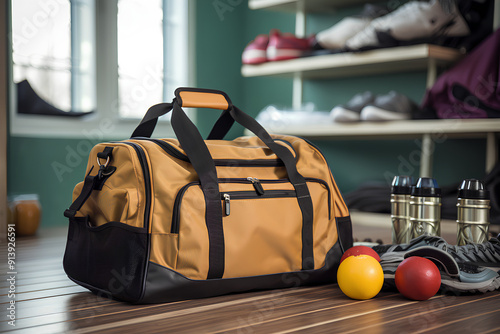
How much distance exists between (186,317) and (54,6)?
212 centimetres

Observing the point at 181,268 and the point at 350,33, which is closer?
the point at 181,268

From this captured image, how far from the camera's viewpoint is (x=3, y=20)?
7.39 ft

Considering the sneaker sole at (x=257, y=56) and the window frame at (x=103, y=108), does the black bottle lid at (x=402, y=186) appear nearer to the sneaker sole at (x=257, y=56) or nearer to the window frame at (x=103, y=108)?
the sneaker sole at (x=257, y=56)

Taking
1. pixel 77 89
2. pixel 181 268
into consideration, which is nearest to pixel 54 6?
pixel 77 89

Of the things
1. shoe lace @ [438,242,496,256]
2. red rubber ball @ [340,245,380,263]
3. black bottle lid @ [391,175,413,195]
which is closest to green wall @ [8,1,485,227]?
black bottle lid @ [391,175,413,195]

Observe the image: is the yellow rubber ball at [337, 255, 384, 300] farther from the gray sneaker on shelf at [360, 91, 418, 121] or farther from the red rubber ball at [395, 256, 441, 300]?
the gray sneaker on shelf at [360, 91, 418, 121]

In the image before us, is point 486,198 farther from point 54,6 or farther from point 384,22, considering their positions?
point 54,6

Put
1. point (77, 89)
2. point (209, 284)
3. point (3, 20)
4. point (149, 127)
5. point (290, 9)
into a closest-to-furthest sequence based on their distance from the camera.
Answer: point (209, 284) < point (149, 127) < point (3, 20) < point (77, 89) < point (290, 9)

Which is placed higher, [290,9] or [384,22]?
[290,9]

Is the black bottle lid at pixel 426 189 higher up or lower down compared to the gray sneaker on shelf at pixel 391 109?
lower down

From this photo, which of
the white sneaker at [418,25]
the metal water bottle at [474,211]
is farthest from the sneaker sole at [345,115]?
the metal water bottle at [474,211]

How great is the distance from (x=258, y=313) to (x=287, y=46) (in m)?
2.02

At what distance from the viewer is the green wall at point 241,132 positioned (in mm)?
2678

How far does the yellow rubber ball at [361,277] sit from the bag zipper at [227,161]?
0.29 meters
